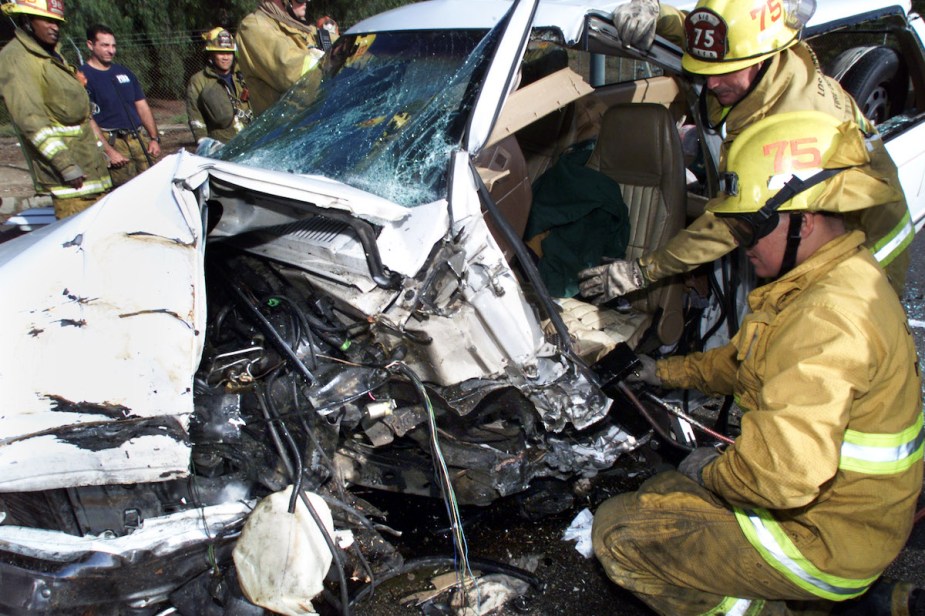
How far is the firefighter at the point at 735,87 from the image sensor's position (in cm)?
238

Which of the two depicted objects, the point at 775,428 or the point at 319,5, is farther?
the point at 319,5

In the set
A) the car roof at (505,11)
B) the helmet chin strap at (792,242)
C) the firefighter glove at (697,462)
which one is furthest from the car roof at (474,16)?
the firefighter glove at (697,462)

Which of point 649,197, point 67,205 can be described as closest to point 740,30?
point 649,197

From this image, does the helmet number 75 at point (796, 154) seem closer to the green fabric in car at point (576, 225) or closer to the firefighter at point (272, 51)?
the green fabric in car at point (576, 225)

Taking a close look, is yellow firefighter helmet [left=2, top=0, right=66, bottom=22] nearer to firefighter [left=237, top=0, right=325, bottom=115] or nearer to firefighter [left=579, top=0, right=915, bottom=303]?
firefighter [left=237, top=0, right=325, bottom=115]

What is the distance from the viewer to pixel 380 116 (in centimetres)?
245

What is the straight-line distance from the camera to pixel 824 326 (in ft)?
5.26

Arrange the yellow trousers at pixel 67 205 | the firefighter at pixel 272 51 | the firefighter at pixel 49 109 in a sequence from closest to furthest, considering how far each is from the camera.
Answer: the firefighter at pixel 272 51 < the firefighter at pixel 49 109 < the yellow trousers at pixel 67 205

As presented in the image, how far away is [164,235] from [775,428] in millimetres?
1662

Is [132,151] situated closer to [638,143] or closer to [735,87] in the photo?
[638,143]

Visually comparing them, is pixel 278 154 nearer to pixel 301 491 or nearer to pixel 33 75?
pixel 301 491

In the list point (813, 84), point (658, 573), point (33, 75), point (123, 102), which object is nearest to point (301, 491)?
point (658, 573)

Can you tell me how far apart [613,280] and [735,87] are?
0.89 m

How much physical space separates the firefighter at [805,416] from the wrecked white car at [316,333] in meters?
0.48
